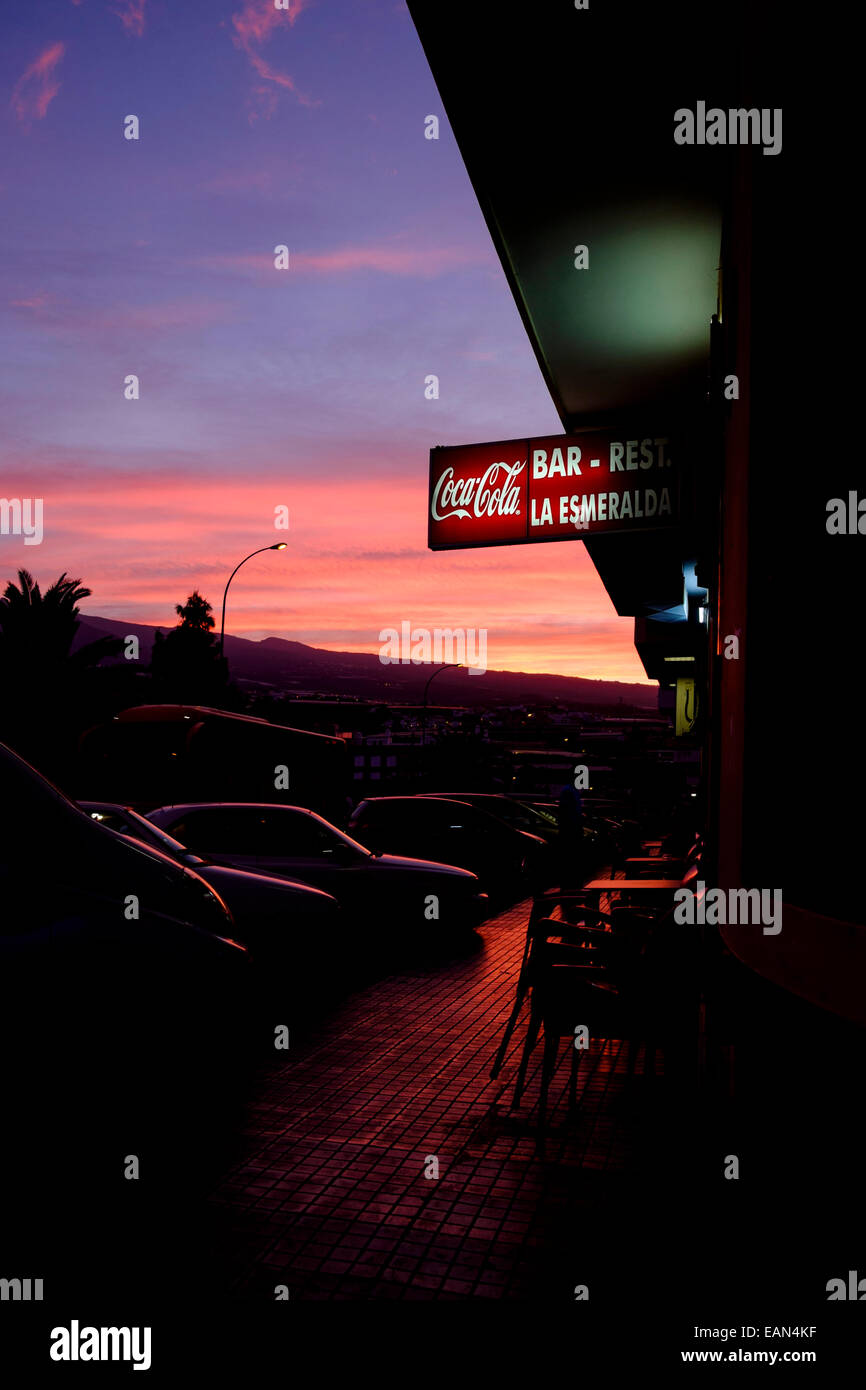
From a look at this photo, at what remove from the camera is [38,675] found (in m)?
27.7

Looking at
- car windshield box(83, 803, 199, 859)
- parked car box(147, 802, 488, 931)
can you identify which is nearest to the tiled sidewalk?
car windshield box(83, 803, 199, 859)

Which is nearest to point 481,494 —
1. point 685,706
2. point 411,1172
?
point 411,1172

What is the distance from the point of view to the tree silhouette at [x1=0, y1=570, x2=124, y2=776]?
27.4 metres

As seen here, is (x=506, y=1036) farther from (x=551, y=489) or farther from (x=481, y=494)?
(x=481, y=494)

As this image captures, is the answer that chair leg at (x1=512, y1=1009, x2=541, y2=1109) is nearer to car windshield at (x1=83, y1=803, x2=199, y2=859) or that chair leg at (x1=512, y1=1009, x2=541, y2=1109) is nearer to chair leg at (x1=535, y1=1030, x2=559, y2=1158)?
chair leg at (x1=535, y1=1030, x2=559, y2=1158)

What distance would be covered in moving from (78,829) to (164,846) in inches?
170

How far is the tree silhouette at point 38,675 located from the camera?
27406 mm

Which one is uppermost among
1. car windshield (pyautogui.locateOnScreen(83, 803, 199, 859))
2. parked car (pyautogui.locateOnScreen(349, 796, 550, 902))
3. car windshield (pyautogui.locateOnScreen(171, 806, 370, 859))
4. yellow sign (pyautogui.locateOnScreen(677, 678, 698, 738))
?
yellow sign (pyautogui.locateOnScreen(677, 678, 698, 738))

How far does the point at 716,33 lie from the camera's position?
14.6ft

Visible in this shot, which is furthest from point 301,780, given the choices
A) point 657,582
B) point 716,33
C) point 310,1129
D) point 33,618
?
point 716,33

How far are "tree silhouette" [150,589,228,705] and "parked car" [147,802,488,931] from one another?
46.5 m

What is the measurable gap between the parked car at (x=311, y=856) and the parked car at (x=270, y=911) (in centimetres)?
135

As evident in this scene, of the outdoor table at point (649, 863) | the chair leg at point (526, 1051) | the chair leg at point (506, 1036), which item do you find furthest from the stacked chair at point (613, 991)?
Answer: the outdoor table at point (649, 863)
